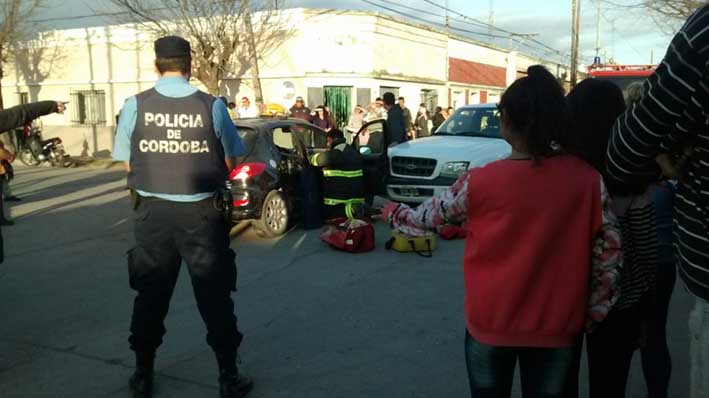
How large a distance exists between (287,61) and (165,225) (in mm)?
18966

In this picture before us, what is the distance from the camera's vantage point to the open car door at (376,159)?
9.91m

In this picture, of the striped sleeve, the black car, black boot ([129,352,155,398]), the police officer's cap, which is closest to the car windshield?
the black car

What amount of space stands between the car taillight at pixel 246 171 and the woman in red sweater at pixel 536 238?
638 centimetres

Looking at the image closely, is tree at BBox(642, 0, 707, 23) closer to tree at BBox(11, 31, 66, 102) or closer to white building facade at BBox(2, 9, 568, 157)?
white building facade at BBox(2, 9, 568, 157)

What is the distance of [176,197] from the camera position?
3.66 metres

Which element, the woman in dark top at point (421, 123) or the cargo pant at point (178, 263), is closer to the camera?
the cargo pant at point (178, 263)

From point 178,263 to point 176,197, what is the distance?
1.35 feet

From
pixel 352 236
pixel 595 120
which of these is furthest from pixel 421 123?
pixel 595 120

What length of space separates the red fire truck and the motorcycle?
15276mm

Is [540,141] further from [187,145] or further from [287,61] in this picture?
[287,61]

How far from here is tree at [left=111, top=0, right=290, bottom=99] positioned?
2089 centimetres

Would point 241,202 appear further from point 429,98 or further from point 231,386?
point 429,98

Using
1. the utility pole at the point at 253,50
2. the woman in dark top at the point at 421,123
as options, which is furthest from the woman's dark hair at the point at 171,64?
the woman in dark top at the point at 421,123

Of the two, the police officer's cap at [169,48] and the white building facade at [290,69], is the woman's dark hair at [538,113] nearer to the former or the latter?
the police officer's cap at [169,48]
